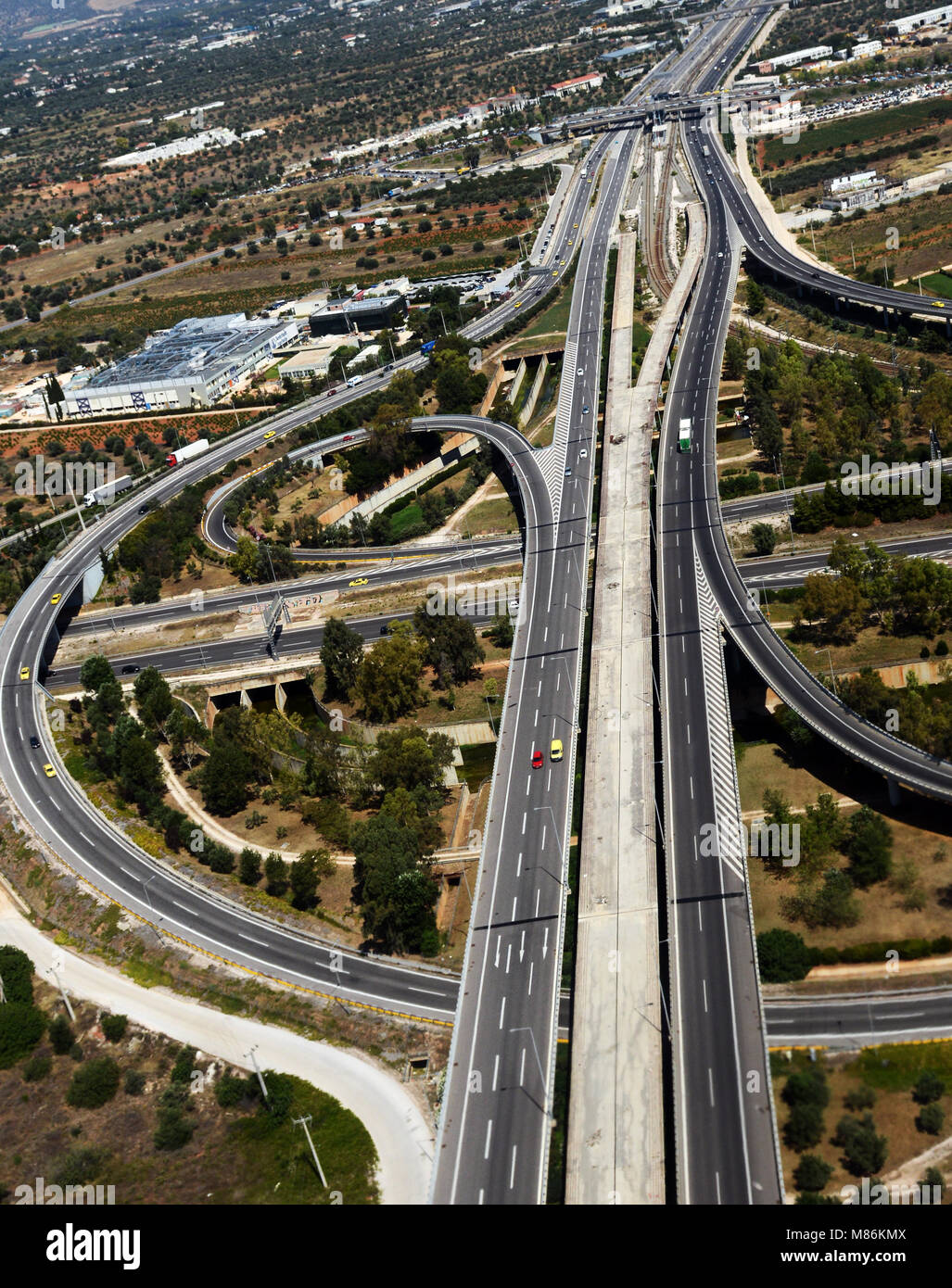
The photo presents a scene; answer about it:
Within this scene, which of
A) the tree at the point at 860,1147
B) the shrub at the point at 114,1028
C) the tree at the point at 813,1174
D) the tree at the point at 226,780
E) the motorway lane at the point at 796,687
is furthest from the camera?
the tree at the point at 226,780

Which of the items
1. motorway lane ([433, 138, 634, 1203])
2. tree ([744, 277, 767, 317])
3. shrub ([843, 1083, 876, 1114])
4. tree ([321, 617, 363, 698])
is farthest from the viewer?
tree ([744, 277, 767, 317])

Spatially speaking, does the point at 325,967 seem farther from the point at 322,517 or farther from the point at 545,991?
the point at 322,517

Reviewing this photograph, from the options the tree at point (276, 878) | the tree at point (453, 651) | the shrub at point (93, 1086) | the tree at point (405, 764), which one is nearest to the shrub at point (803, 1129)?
the shrub at point (93, 1086)

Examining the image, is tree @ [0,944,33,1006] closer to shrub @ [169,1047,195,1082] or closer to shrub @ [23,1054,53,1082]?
shrub @ [23,1054,53,1082]

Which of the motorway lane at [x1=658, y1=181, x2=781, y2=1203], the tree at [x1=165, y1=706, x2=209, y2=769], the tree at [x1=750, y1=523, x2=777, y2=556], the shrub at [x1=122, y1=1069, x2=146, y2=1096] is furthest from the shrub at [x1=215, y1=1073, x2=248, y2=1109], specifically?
the tree at [x1=750, y1=523, x2=777, y2=556]

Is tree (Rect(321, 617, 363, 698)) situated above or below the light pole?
above

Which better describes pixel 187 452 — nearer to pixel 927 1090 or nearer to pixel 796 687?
pixel 796 687

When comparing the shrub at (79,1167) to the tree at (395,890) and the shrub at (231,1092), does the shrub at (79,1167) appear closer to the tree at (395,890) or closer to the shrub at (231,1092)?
the shrub at (231,1092)
